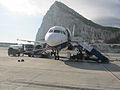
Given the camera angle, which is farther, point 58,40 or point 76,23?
point 76,23

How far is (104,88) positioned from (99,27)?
560 feet

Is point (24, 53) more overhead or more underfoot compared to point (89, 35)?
more underfoot

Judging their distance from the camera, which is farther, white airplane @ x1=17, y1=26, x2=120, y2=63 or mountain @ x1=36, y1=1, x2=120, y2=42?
mountain @ x1=36, y1=1, x2=120, y2=42

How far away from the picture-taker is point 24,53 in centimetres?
3856

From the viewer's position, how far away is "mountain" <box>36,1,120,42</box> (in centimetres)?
16138

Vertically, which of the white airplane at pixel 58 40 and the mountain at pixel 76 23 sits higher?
the mountain at pixel 76 23

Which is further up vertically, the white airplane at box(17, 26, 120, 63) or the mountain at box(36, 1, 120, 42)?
the mountain at box(36, 1, 120, 42)

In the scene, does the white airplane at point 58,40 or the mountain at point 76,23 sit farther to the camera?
the mountain at point 76,23

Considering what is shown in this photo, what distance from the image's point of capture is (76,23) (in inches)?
6767

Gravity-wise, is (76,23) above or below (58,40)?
above

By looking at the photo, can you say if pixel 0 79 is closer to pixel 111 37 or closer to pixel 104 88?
pixel 104 88

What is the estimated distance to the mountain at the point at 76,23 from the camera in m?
161

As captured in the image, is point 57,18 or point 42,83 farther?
point 57,18

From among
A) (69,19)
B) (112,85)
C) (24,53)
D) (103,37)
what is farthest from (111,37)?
(112,85)
